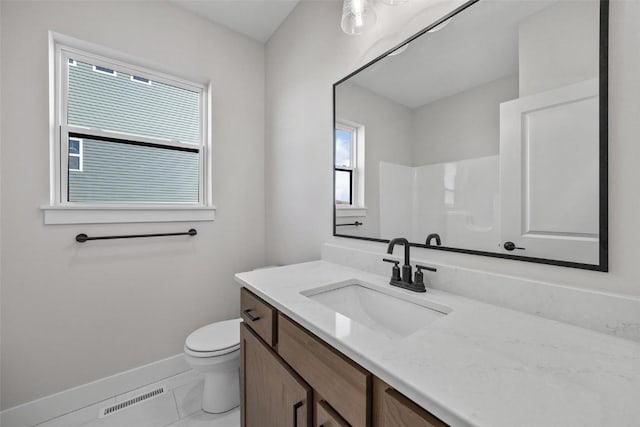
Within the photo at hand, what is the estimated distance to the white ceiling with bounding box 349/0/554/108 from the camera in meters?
0.85

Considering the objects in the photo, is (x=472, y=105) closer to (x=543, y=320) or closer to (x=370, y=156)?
(x=370, y=156)

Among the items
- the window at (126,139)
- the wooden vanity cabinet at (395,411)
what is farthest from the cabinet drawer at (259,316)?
the window at (126,139)

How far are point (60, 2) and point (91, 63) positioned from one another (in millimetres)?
305

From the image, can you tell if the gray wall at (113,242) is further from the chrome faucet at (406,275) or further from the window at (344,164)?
the chrome faucet at (406,275)

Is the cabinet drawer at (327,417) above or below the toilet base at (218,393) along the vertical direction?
above

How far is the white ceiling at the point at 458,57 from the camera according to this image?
85 cm

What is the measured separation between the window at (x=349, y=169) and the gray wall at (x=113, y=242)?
1004mm

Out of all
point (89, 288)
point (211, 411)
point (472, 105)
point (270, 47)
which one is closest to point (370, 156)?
point (472, 105)

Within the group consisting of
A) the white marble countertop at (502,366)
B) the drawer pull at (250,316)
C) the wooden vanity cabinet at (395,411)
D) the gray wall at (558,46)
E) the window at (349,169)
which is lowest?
the drawer pull at (250,316)

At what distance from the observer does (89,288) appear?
159 cm

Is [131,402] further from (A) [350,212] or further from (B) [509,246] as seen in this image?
(B) [509,246]

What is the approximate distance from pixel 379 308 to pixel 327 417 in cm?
46

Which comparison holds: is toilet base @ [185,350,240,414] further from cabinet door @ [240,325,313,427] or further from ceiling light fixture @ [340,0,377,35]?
ceiling light fixture @ [340,0,377,35]

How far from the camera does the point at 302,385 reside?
0.75 metres
